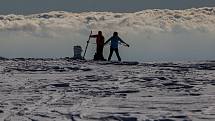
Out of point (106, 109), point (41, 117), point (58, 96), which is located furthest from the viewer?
point (58, 96)

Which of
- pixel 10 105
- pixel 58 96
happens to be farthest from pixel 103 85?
pixel 10 105

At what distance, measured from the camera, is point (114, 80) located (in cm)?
1705

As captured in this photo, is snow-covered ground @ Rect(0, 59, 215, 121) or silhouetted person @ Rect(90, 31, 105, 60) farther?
silhouetted person @ Rect(90, 31, 105, 60)

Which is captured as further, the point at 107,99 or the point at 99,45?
the point at 99,45

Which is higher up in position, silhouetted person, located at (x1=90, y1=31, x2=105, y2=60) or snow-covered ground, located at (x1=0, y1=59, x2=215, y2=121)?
silhouetted person, located at (x1=90, y1=31, x2=105, y2=60)

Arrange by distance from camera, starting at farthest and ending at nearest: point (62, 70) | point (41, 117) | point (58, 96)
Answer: point (62, 70)
point (58, 96)
point (41, 117)

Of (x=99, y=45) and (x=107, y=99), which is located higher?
(x=99, y=45)

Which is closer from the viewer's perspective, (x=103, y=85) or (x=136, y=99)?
(x=136, y=99)

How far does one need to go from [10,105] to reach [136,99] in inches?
110

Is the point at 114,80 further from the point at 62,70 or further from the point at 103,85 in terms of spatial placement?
the point at 62,70

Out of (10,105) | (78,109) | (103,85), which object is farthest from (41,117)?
(103,85)

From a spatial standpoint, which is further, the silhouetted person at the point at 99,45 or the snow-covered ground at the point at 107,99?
the silhouetted person at the point at 99,45

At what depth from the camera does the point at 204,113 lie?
30.6 ft

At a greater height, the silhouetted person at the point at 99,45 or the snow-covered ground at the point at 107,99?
the silhouetted person at the point at 99,45
